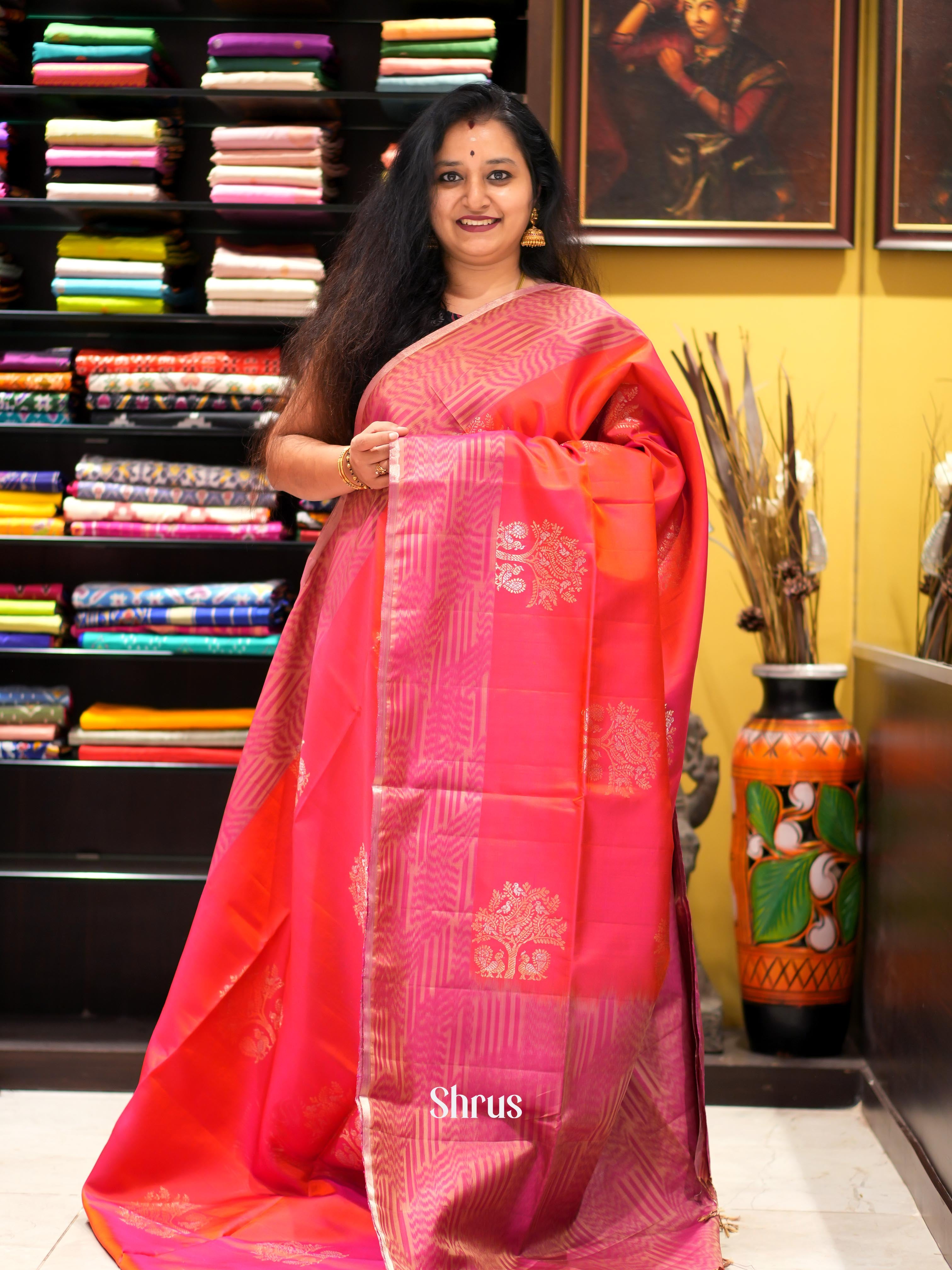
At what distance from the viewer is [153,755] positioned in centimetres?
271

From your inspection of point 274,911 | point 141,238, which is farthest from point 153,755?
point 141,238

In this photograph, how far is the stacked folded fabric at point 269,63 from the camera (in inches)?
102

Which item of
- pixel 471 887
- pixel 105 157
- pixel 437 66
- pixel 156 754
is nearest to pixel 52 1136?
pixel 156 754

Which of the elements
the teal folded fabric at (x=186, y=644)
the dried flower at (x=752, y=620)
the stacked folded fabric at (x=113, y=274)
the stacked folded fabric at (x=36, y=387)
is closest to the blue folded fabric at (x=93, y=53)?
the stacked folded fabric at (x=113, y=274)

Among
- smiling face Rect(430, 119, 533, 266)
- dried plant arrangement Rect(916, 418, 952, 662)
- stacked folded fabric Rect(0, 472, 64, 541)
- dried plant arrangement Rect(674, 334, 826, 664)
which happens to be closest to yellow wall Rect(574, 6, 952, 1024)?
dried plant arrangement Rect(674, 334, 826, 664)

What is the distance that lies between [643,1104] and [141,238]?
1.99m

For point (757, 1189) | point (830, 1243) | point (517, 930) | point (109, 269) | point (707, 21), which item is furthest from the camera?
point (707, 21)

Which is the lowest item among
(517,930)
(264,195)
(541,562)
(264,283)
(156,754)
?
(517,930)

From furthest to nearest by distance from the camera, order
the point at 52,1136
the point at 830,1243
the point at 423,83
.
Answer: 1. the point at 423,83
2. the point at 52,1136
3. the point at 830,1243

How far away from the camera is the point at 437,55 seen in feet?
8.52

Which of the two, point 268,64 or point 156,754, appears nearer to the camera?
point 268,64

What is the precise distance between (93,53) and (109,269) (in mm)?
435

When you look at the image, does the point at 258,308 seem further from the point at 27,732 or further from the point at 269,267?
the point at 27,732

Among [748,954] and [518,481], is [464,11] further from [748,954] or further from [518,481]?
[748,954]
